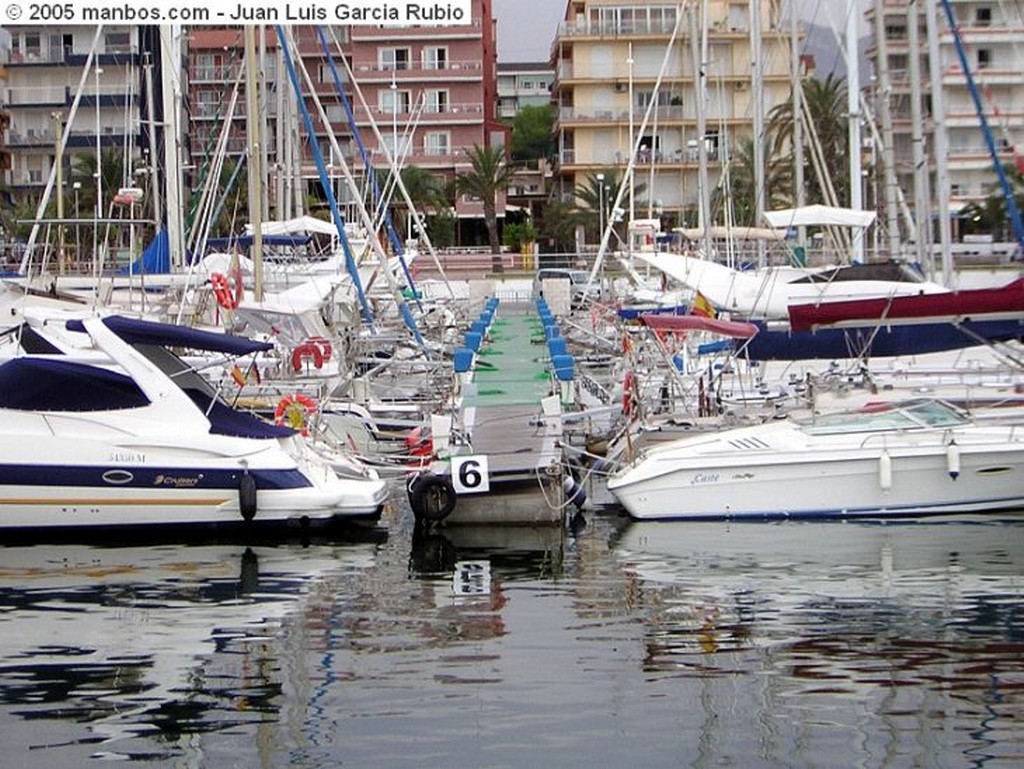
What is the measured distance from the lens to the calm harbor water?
13.4 meters

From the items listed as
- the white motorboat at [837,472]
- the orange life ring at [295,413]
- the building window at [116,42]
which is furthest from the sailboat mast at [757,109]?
the building window at [116,42]

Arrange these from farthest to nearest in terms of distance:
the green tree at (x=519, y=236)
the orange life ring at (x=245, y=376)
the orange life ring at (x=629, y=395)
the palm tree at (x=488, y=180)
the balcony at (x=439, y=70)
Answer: the balcony at (x=439, y=70), the green tree at (x=519, y=236), the palm tree at (x=488, y=180), the orange life ring at (x=245, y=376), the orange life ring at (x=629, y=395)

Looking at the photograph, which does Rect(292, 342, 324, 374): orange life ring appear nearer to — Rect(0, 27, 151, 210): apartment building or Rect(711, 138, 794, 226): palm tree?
Rect(711, 138, 794, 226): palm tree

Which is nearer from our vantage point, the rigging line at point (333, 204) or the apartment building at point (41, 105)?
the rigging line at point (333, 204)

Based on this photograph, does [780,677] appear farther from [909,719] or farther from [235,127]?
[235,127]

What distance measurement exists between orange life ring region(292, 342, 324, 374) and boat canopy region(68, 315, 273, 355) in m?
8.33

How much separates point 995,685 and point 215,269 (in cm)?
2419

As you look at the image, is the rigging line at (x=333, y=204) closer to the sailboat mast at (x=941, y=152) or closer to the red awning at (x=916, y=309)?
the sailboat mast at (x=941, y=152)

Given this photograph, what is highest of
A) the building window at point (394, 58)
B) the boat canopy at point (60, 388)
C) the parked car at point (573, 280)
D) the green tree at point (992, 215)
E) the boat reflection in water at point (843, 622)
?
the building window at point (394, 58)

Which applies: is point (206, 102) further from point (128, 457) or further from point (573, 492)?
point (128, 457)

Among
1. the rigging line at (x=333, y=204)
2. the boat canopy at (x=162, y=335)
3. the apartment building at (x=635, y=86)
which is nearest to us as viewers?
the boat canopy at (x=162, y=335)

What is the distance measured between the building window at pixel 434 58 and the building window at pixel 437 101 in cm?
132

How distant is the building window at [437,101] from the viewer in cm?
9806

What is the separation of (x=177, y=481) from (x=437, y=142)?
254 ft
